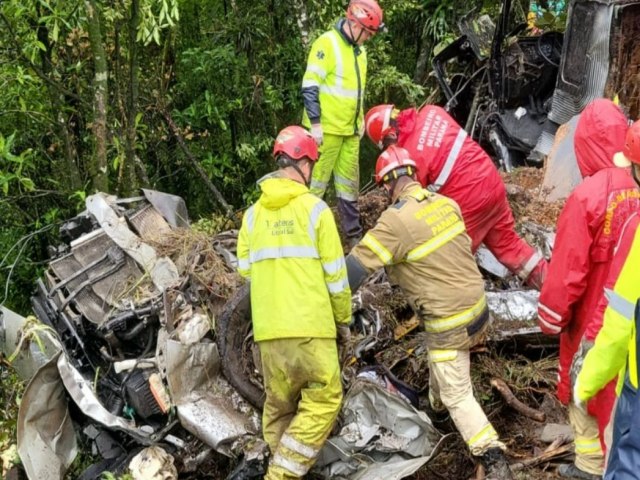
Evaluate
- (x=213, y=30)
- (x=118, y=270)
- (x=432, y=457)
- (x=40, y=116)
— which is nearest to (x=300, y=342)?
(x=432, y=457)

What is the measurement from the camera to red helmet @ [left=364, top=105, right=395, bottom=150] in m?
4.61

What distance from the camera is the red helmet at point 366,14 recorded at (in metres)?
5.19

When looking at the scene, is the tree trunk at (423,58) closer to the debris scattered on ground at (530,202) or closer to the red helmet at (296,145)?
the debris scattered on ground at (530,202)

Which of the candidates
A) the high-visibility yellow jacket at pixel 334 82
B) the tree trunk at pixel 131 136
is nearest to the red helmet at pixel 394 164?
the high-visibility yellow jacket at pixel 334 82

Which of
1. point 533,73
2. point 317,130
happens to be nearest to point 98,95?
point 317,130

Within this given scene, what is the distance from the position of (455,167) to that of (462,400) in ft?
5.13

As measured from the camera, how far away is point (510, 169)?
675 centimetres

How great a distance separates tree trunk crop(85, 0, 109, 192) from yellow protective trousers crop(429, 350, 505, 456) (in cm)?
336

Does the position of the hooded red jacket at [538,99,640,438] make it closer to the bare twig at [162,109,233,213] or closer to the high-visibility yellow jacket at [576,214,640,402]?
the high-visibility yellow jacket at [576,214,640,402]

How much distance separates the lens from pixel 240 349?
4117mm

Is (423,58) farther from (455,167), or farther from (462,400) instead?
(462,400)

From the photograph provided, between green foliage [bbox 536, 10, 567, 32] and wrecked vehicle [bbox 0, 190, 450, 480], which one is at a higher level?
green foliage [bbox 536, 10, 567, 32]

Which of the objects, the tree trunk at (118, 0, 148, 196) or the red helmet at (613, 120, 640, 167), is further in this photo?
the tree trunk at (118, 0, 148, 196)

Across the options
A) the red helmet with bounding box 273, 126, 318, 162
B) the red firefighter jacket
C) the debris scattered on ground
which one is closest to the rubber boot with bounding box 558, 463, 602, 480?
the red firefighter jacket
